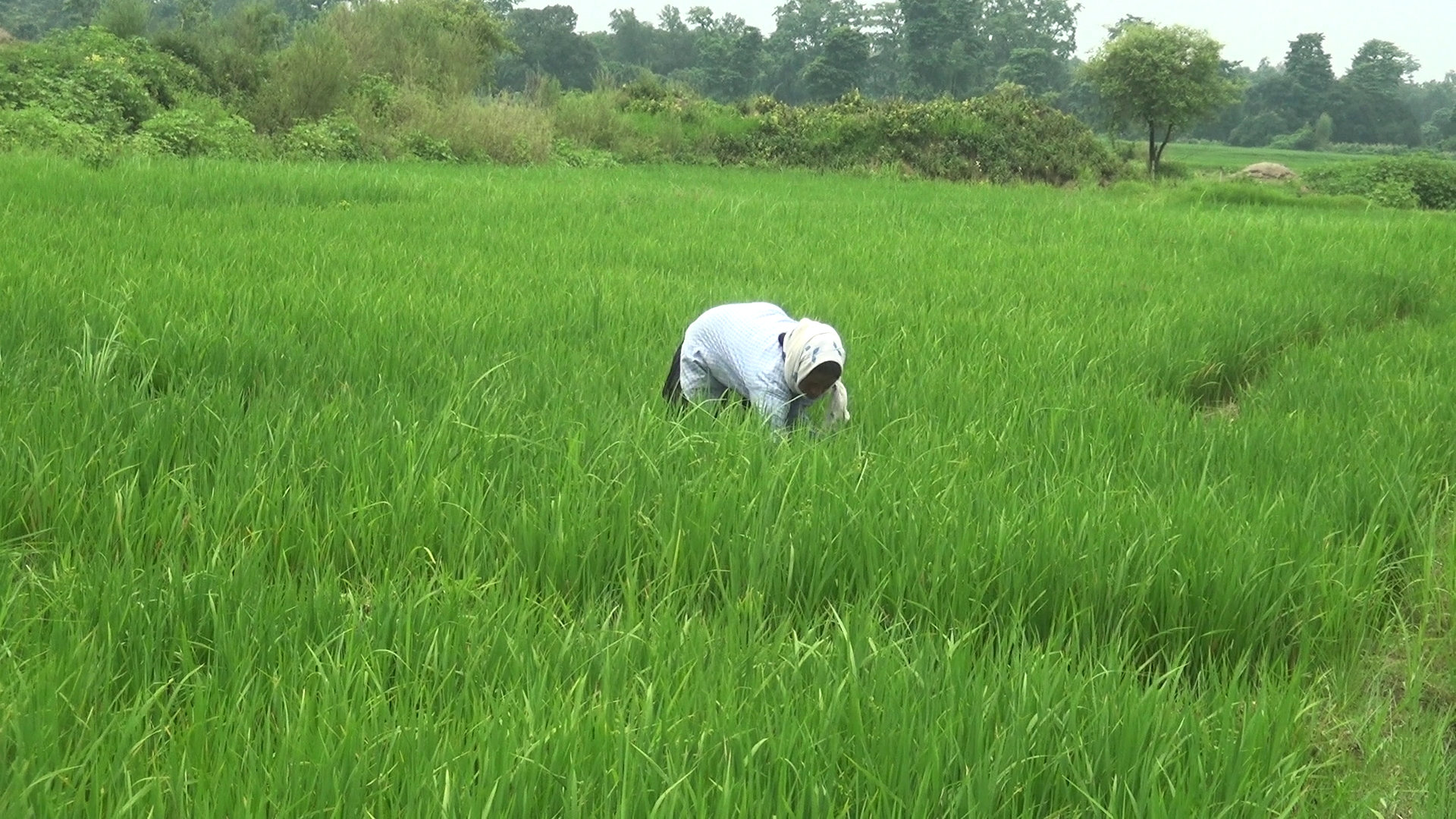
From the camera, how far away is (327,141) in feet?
40.2

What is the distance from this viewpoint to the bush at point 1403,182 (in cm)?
2141

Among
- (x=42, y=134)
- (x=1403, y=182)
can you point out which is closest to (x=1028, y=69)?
(x=1403, y=182)

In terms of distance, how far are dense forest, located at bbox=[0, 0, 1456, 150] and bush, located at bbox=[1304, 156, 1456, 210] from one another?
8.85 meters

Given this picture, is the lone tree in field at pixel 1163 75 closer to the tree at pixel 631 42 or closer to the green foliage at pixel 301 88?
the green foliage at pixel 301 88

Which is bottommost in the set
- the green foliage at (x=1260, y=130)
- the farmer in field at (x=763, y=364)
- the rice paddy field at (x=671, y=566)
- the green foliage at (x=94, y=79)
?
the rice paddy field at (x=671, y=566)

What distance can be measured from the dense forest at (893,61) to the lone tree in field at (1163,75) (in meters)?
4.31

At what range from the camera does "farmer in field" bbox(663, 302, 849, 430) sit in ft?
7.25

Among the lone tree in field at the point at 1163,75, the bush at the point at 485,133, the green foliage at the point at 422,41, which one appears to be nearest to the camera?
the bush at the point at 485,133

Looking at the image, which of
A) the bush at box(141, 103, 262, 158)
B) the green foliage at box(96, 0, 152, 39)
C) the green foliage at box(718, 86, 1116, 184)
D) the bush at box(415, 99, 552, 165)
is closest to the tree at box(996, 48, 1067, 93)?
the green foliage at box(718, 86, 1116, 184)

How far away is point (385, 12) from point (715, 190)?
12279mm

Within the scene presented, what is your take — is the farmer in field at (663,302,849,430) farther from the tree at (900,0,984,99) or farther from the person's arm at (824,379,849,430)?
the tree at (900,0,984,99)

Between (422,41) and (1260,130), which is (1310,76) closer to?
(1260,130)

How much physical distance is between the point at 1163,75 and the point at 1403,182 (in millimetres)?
6330

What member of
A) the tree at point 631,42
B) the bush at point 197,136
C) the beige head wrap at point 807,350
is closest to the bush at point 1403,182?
the bush at point 197,136
